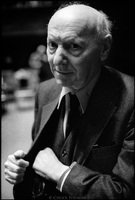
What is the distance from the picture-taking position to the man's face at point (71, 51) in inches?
35.3

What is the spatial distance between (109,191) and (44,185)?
366 mm

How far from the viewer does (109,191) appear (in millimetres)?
874

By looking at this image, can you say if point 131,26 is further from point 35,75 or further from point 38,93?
point 35,75

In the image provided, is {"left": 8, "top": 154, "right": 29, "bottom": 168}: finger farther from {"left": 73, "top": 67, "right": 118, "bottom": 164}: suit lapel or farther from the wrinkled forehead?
the wrinkled forehead

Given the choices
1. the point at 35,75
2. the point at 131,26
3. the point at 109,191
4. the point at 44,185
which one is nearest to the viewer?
the point at 109,191

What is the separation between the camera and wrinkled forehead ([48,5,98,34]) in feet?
2.93

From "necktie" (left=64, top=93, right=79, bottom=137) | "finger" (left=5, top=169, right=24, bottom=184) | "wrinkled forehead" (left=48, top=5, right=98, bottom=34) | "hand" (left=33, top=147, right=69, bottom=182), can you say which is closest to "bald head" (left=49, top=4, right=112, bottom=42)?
"wrinkled forehead" (left=48, top=5, right=98, bottom=34)

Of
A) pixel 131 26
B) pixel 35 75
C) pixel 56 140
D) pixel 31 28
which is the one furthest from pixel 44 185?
pixel 35 75

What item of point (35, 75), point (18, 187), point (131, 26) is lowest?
point (35, 75)

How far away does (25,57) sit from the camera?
44.7ft

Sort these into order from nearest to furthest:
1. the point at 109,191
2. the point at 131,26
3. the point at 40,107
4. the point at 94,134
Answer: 1. the point at 109,191
2. the point at 94,134
3. the point at 40,107
4. the point at 131,26

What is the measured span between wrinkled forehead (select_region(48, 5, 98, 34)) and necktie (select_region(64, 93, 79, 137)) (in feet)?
1.15

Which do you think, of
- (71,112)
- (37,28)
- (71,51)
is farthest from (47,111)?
(37,28)

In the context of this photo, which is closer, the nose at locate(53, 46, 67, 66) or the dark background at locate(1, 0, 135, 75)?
the nose at locate(53, 46, 67, 66)
